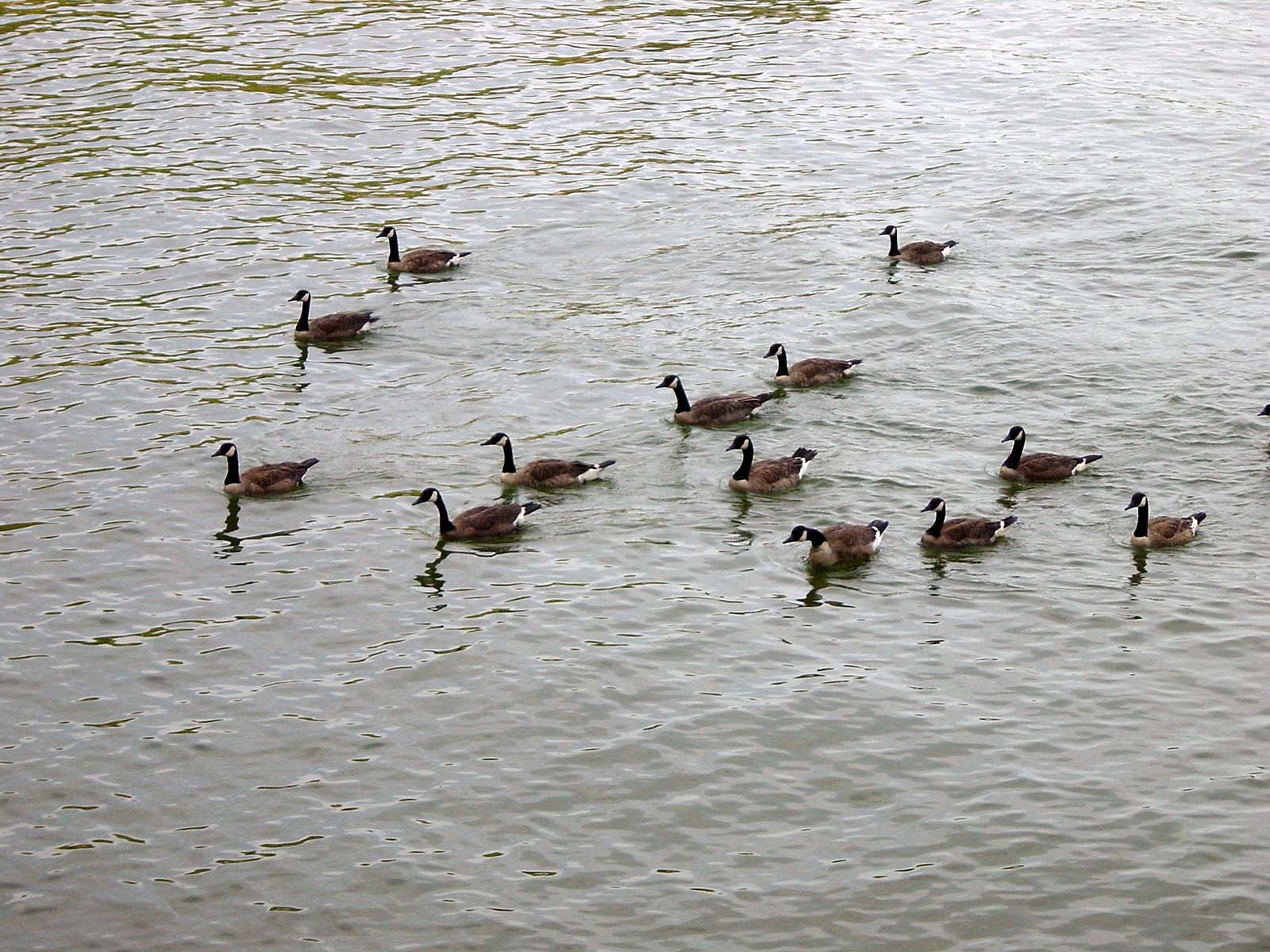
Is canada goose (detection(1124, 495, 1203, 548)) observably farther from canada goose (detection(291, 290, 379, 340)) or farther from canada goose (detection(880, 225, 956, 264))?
canada goose (detection(291, 290, 379, 340))

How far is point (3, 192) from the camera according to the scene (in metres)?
32.9

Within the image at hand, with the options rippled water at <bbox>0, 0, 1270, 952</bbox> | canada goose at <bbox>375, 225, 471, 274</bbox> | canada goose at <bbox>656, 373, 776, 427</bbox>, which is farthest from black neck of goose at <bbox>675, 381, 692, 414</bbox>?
canada goose at <bbox>375, 225, 471, 274</bbox>

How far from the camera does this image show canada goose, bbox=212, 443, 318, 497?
869 inches

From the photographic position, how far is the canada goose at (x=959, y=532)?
20219 millimetres

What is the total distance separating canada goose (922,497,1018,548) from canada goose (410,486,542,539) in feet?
17.8

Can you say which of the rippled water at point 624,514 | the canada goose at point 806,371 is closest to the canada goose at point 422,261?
the rippled water at point 624,514

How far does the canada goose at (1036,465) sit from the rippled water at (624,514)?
0.23m

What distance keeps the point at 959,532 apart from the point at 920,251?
36.1 ft

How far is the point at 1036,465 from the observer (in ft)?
72.0

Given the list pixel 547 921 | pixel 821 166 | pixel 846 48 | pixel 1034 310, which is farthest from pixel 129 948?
pixel 846 48

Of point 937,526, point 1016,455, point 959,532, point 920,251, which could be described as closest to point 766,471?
point 937,526

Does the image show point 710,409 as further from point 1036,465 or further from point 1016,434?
point 1036,465

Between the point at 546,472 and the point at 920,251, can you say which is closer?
the point at 546,472

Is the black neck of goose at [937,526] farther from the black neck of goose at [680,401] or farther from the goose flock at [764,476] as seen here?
the black neck of goose at [680,401]
